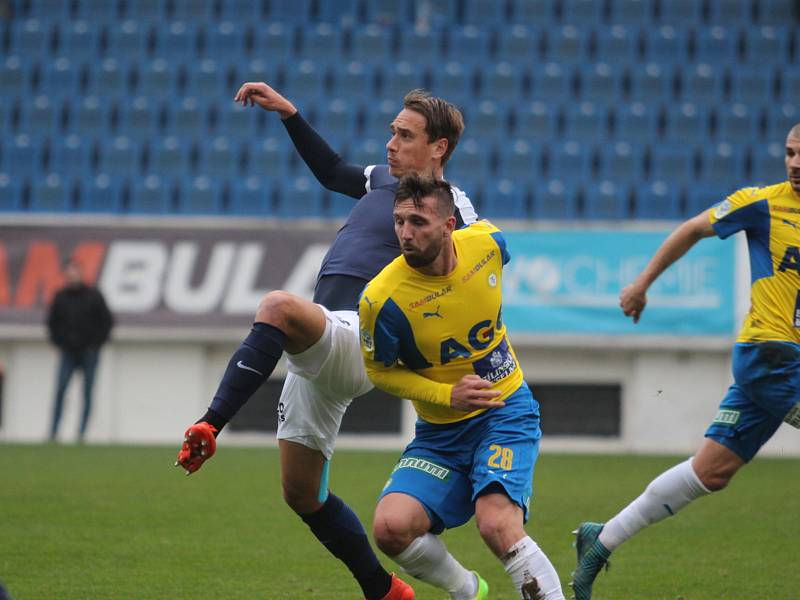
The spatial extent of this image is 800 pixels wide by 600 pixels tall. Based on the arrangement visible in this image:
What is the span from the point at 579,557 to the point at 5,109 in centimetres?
1516

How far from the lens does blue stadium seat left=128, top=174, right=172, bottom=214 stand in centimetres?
1714

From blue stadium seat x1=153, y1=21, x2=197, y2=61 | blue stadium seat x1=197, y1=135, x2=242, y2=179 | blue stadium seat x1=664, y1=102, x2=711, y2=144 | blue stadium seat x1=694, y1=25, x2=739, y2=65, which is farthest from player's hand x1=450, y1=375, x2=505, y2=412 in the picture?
blue stadium seat x1=153, y1=21, x2=197, y2=61

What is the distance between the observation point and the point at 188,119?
1839 cm

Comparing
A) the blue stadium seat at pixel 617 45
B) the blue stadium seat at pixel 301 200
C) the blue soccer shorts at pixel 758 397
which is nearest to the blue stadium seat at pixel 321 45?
the blue stadium seat at pixel 301 200

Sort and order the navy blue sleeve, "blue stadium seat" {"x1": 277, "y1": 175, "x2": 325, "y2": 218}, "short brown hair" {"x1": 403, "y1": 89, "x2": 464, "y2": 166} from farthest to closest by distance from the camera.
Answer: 1. "blue stadium seat" {"x1": 277, "y1": 175, "x2": 325, "y2": 218}
2. the navy blue sleeve
3. "short brown hair" {"x1": 403, "y1": 89, "x2": 464, "y2": 166}

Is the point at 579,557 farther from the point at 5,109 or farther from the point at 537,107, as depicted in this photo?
the point at 5,109

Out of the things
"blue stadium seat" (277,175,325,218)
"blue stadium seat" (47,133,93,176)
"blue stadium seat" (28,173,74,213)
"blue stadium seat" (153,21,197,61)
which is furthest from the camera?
"blue stadium seat" (153,21,197,61)

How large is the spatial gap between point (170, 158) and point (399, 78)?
355cm

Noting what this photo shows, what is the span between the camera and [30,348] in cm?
1541

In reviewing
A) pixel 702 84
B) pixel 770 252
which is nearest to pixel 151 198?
pixel 702 84

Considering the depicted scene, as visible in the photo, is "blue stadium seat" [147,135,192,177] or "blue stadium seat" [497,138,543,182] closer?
"blue stadium seat" [497,138,543,182]

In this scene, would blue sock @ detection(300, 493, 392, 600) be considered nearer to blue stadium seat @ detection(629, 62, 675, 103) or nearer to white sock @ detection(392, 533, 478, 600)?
white sock @ detection(392, 533, 478, 600)

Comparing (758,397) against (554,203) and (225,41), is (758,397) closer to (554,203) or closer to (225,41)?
(554,203)

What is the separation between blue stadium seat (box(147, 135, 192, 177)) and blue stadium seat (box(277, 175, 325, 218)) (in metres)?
1.64
